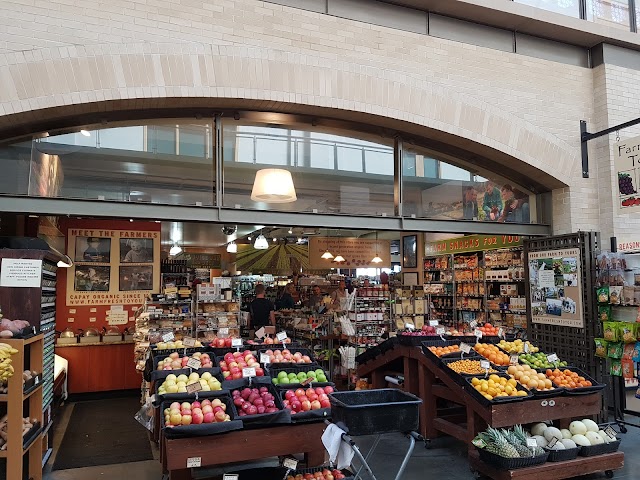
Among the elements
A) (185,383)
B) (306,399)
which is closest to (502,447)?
(306,399)

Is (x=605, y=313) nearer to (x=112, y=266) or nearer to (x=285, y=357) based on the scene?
(x=285, y=357)

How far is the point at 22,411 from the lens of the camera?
437 cm

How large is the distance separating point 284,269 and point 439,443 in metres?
10.7

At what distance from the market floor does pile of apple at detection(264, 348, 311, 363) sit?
4.63ft

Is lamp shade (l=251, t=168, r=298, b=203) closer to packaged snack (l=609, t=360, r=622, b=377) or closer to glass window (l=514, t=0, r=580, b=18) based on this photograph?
glass window (l=514, t=0, r=580, b=18)

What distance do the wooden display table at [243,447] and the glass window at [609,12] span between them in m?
7.68

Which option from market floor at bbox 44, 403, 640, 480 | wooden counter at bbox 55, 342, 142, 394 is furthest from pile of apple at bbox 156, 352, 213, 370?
wooden counter at bbox 55, 342, 142, 394

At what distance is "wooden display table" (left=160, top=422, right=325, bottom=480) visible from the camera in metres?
3.99

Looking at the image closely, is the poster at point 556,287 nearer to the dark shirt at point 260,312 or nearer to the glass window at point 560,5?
the glass window at point 560,5

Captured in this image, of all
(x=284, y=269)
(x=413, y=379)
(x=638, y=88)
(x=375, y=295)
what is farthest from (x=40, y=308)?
(x=284, y=269)

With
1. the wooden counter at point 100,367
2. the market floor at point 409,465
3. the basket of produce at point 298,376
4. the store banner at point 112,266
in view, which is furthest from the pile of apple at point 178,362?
the store banner at point 112,266

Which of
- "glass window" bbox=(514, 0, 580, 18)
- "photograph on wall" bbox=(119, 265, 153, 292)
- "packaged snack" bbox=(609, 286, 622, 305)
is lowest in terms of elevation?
→ "packaged snack" bbox=(609, 286, 622, 305)

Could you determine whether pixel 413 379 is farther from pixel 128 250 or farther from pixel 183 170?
pixel 128 250

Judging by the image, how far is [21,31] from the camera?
16.7ft
